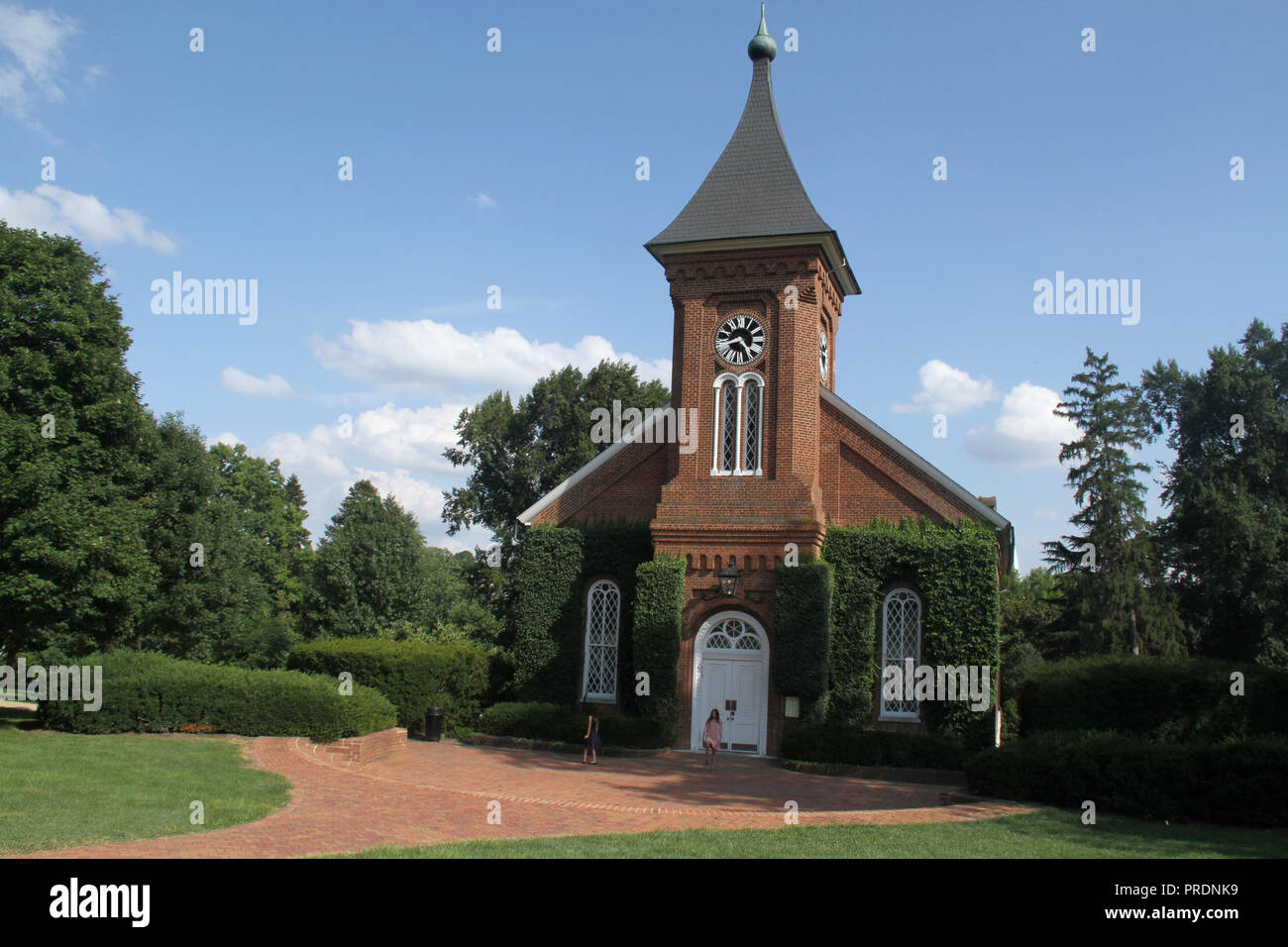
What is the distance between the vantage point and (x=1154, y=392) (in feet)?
164

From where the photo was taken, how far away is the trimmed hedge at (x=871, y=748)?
18.6 meters

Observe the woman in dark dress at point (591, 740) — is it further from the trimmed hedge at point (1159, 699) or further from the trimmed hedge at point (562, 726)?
the trimmed hedge at point (1159, 699)

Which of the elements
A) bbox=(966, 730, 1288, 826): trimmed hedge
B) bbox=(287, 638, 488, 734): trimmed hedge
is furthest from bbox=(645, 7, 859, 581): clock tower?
bbox=(966, 730, 1288, 826): trimmed hedge

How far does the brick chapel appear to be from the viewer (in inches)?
838

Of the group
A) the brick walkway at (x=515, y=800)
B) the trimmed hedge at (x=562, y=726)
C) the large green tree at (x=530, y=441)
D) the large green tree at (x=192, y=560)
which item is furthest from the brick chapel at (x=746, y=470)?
the large green tree at (x=530, y=441)

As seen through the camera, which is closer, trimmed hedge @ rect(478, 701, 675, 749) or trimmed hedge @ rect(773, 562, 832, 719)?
trimmed hedge @ rect(773, 562, 832, 719)

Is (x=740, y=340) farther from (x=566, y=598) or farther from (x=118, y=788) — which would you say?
(x=118, y=788)

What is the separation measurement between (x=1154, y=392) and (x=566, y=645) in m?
40.7

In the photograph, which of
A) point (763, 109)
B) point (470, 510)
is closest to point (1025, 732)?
point (763, 109)

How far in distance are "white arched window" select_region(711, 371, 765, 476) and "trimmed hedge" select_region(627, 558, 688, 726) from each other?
2.63m

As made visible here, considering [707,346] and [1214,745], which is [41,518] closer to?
[707,346]

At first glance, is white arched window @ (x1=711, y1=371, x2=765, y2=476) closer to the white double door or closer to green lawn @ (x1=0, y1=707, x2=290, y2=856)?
the white double door

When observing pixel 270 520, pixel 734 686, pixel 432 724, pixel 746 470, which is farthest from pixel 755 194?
pixel 270 520

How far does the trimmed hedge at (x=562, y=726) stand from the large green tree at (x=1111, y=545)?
2726cm
